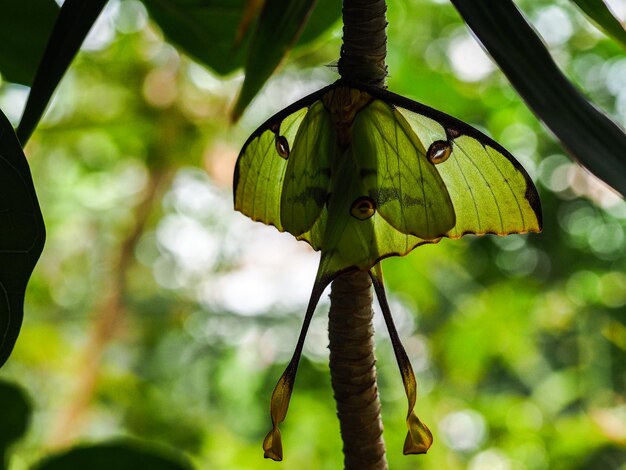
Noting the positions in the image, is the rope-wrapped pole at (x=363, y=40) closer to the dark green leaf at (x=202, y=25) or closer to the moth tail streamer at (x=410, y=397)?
the moth tail streamer at (x=410, y=397)

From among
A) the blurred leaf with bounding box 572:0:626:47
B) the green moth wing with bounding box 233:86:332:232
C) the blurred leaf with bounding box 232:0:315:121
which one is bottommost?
the green moth wing with bounding box 233:86:332:232

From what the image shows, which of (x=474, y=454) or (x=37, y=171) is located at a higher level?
(x=37, y=171)

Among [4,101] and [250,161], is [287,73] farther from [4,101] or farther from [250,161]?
[250,161]

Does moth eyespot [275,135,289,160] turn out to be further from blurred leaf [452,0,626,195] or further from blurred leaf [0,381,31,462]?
blurred leaf [0,381,31,462]

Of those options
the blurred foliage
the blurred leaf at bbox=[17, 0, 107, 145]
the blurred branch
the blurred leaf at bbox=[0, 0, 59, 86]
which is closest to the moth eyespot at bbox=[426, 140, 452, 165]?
the blurred leaf at bbox=[17, 0, 107, 145]

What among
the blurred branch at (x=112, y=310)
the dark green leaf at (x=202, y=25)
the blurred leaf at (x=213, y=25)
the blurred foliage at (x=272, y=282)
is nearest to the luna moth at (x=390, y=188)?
the blurred leaf at (x=213, y=25)

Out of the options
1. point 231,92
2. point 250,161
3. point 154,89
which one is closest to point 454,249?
point 231,92
